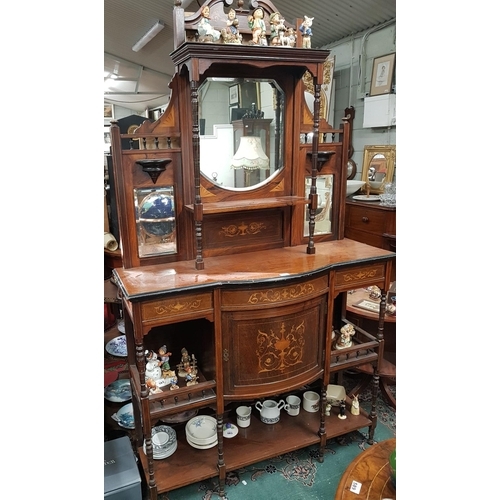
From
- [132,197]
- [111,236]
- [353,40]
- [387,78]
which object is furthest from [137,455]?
[353,40]

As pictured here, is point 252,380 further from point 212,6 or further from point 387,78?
point 387,78

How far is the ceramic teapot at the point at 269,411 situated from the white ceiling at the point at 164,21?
7.09 feet

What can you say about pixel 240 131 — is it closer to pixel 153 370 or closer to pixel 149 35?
pixel 153 370

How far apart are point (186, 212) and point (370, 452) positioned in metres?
1.26

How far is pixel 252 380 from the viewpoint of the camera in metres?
1.79

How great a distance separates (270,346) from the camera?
1766mm

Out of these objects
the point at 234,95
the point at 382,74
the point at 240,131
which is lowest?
the point at 240,131

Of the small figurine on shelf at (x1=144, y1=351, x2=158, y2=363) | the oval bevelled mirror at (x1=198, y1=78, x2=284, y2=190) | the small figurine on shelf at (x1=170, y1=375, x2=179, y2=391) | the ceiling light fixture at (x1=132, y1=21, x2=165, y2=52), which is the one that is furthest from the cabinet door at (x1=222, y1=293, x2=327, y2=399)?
the ceiling light fixture at (x1=132, y1=21, x2=165, y2=52)

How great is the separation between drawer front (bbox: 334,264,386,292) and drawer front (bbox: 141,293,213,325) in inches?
25.1

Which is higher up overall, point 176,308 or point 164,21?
point 164,21

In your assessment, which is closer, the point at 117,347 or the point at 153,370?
the point at 153,370

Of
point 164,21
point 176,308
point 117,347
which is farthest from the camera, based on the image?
point 164,21

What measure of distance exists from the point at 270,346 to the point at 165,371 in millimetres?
495

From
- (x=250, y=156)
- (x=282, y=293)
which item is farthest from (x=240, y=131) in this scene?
(x=282, y=293)
